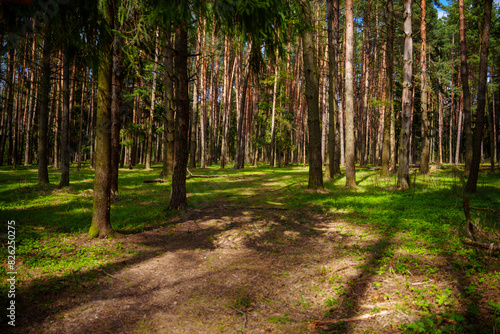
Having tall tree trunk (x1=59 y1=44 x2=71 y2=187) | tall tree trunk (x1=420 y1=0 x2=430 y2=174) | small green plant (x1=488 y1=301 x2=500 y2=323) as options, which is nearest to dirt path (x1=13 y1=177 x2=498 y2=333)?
small green plant (x1=488 y1=301 x2=500 y2=323)

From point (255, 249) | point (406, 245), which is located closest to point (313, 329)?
point (255, 249)

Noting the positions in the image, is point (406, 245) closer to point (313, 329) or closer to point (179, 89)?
point (313, 329)

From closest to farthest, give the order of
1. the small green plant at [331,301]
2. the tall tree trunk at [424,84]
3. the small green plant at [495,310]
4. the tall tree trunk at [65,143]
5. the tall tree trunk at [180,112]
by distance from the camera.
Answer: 1. the small green plant at [495,310]
2. the small green plant at [331,301]
3. the tall tree trunk at [180,112]
4. the tall tree trunk at [65,143]
5. the tall tree trunk at [424,84]

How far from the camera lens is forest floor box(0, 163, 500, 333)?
11.0ft

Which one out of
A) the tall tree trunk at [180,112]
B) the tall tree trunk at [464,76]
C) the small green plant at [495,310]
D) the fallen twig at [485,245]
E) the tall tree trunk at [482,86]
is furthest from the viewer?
the tall tree trunk at [464,76]

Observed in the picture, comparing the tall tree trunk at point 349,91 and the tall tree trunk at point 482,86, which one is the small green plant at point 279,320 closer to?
the tall tree trunk at point 482,86

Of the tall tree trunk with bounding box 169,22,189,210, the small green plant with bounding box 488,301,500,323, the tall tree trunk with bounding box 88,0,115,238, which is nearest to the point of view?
the small green plant with bounding box 488,301,500,323

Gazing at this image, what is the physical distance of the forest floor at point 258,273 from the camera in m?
3.34

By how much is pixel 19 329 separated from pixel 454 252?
20.0 feet

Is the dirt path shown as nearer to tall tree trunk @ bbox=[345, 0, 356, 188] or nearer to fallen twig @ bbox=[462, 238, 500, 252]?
fallen twig @ bbox=[462, 238, 500, 252]

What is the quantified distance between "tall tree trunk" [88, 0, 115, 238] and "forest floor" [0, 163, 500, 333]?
0.43 metres

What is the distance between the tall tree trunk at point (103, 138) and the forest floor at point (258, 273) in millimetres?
433

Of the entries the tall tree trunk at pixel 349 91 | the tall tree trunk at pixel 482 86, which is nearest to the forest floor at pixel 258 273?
the tall tree trunk at pixel 482 86

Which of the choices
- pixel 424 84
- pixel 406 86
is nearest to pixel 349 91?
pixel 406 86
